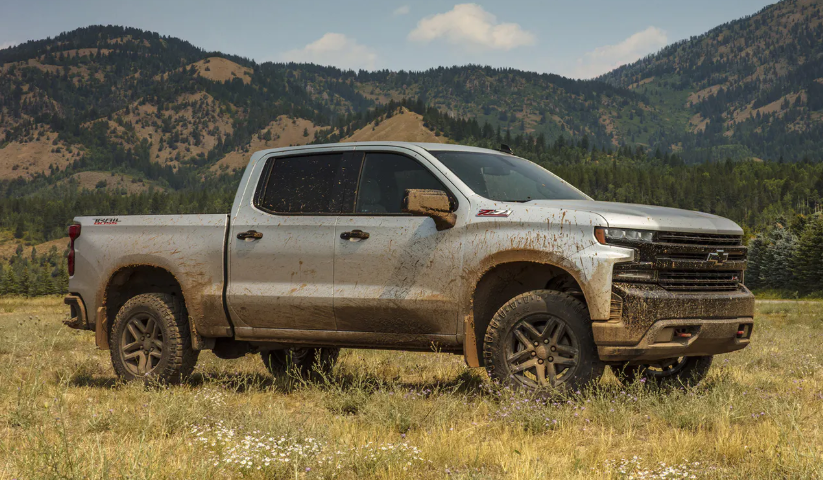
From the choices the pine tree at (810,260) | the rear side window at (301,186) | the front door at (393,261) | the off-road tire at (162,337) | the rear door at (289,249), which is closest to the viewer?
the front door at (393,261)

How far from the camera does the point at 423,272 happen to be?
5996mm

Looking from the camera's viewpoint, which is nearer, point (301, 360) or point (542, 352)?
point (542, 352)

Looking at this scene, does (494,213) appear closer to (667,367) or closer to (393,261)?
(393,261)

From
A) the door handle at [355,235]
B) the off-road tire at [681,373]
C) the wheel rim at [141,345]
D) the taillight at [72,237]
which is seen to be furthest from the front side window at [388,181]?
the taillight at [72,237]

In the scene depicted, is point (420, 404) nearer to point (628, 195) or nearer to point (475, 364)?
point (475, 364)

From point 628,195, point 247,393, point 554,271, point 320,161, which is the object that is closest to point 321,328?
point 247,393

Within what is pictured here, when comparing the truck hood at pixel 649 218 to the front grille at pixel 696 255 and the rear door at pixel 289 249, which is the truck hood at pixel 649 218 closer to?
the front grille at pixel 696 255

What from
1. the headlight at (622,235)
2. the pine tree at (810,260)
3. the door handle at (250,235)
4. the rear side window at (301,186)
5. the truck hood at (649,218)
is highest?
the rear side window at (301,186)

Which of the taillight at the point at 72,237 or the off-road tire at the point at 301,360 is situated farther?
the off-road tire at the point at 301,360

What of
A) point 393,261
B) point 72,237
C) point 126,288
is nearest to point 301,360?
point 126,288

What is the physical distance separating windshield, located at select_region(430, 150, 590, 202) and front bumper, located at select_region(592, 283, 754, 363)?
1.27 metres

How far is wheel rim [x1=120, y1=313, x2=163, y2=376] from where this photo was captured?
731 cm

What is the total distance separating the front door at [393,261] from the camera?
19.5 ft

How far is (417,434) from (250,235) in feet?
8.53
